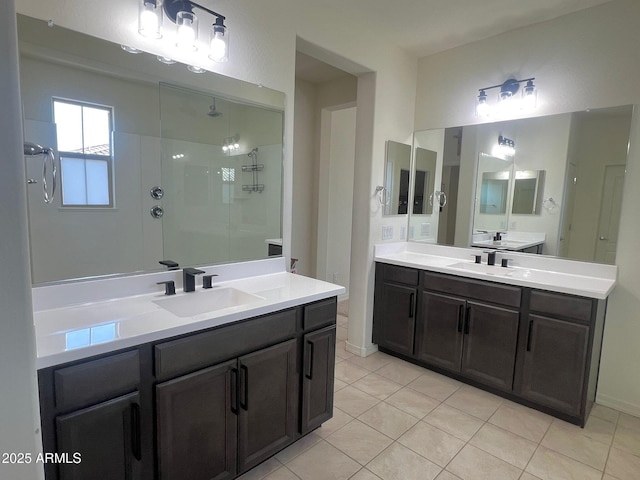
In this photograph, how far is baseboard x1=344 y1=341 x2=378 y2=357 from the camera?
3141 millimetres

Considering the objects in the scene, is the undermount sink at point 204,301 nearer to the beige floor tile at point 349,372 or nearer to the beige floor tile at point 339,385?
Result: the beige floor tile at point 339,385

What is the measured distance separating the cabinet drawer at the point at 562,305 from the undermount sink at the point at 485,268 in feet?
0.89

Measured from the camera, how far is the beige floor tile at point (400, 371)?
2.74m

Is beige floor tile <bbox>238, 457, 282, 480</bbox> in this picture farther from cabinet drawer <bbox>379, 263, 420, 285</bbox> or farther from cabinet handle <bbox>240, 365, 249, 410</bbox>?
cabinet drawer <bbox>379, 263, 420, 285</bbox>

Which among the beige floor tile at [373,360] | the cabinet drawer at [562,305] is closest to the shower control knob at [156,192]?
the beige floor tile at [373,360]

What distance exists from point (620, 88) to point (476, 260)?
4.88ft

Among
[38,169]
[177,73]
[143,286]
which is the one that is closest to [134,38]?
[177,73]

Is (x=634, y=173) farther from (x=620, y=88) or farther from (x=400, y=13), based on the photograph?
(x=400, y=13)

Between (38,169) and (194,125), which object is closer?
(38,169)

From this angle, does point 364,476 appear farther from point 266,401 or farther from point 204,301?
point 204,301

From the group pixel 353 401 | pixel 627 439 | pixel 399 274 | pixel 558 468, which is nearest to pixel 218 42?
pixel 399 274

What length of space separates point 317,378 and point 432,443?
0.78 m

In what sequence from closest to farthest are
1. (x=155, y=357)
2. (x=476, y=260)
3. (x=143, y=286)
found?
(x=155, y=357), (x=143, y=286), (x=476, y=260)

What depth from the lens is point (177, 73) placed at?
1.77 meters
